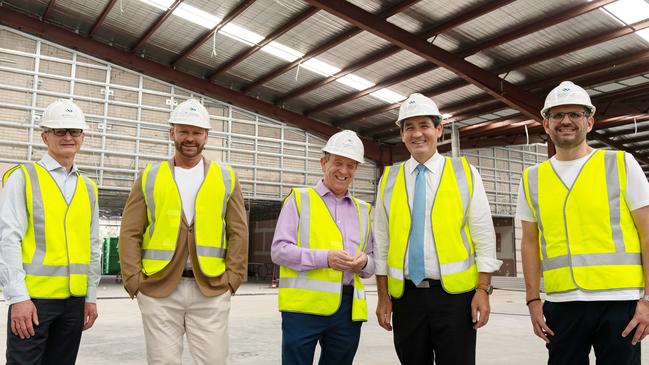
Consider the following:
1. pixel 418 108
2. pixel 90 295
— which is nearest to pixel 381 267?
pixel 418 108

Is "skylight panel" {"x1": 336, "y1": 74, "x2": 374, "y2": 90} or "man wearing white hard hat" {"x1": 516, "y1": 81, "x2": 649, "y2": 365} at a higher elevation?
"skylight panel" {"x1": 336, "y1": 74, "x2": 374, "y2": 90}

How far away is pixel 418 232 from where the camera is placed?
11.0ft

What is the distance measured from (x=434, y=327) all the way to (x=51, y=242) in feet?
7.98

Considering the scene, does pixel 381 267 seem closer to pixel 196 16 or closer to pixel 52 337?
pixel 52 337

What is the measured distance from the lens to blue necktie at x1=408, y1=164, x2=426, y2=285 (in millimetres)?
3242

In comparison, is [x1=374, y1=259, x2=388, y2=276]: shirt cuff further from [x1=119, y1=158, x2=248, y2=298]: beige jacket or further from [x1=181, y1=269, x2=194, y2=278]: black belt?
[x1=181, y1=269, x2=194, y2=278]: black belt

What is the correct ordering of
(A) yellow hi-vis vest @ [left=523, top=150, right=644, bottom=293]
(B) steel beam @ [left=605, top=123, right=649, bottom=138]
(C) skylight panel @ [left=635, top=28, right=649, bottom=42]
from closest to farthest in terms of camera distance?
(A) yellow hi-vis vest @ [left=523, top=150, right=644, bottom=293], (C) skylight panel @ [left=635, top=28, right=649, bottom=42], (B) steel beam @ [left=605, top=123, right=649, bottom=138]

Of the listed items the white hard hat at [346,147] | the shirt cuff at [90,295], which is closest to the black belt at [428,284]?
the white hard hat at [346,147]

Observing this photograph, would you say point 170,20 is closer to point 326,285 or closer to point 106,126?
point 106,126

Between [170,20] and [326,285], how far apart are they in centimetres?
1472

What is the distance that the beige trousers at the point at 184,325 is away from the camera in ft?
10.6

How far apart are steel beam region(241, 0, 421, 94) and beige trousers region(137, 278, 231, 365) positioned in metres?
11.3

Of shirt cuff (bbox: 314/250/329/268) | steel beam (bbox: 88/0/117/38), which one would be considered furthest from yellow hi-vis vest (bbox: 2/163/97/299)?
steel beam (bbox: 88/0/117/38)

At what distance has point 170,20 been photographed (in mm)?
16172
